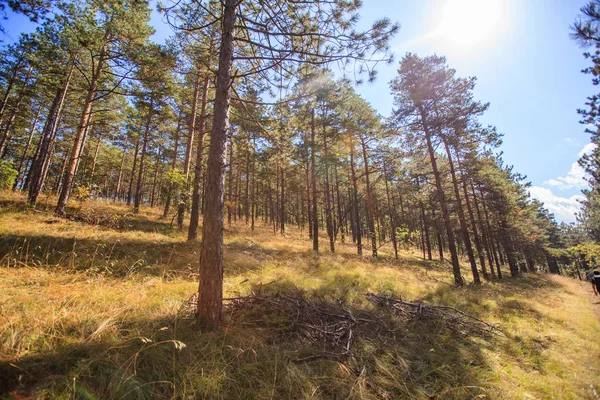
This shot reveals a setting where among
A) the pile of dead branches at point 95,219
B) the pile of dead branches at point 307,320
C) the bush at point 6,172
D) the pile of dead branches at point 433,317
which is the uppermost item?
the bush at point 6,172

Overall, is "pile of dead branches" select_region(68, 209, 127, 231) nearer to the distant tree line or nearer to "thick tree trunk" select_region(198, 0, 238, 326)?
the distant tree line

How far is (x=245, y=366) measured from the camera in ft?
8.39

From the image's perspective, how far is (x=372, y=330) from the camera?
399 centimetres

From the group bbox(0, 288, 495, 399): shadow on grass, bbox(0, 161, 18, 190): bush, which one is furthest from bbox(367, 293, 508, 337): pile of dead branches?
bbox(0, 161, 18, 190): bush

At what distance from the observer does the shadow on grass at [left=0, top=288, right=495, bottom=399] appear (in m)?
1.95

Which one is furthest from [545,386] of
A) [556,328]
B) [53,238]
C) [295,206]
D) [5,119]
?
[295,206]

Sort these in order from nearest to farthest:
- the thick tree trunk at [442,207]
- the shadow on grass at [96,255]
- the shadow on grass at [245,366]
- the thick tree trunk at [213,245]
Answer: the shadow on grass at [245,366], the thick tree trunk at [213,245], the shadow on grass at [96,255], the thick tree trunk at [442,207]

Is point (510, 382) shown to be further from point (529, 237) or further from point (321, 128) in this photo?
point (529, 237)

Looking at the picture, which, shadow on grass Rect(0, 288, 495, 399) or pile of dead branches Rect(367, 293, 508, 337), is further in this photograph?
pile of dead branches Rect(367, 293, 508, 337)

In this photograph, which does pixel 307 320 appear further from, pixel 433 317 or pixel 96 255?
pixel 96 255

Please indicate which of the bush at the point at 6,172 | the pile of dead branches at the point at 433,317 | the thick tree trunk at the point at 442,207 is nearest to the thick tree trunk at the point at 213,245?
the pile of dead branches at the point at 433,317

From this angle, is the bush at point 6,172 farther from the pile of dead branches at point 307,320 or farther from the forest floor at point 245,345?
the pile of dead branches at point 307,320

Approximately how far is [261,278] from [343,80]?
5.19m

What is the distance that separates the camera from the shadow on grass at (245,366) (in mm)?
1950
